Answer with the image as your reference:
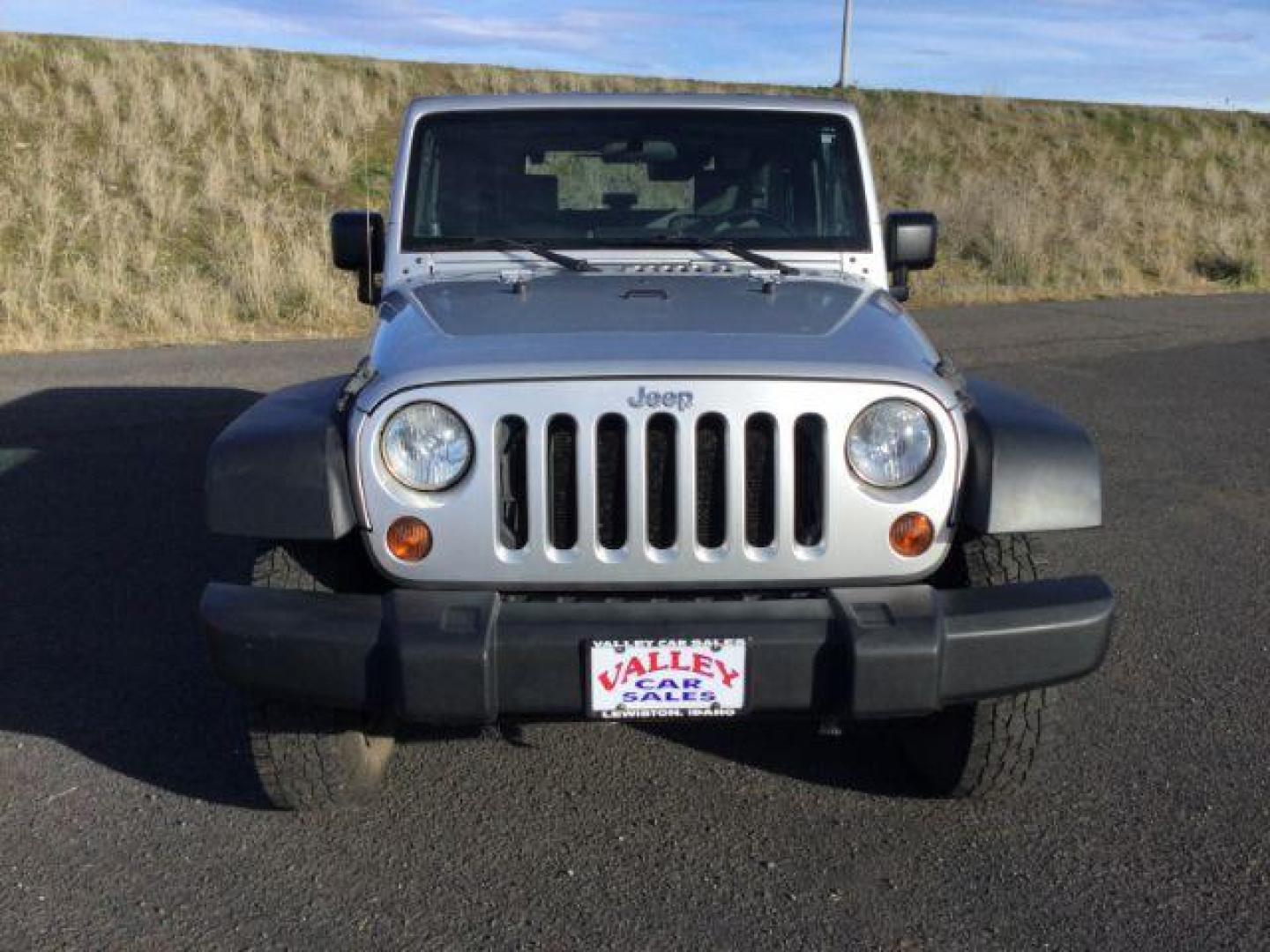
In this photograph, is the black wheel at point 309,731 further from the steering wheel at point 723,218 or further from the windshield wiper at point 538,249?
the steering wheel at point 723,218

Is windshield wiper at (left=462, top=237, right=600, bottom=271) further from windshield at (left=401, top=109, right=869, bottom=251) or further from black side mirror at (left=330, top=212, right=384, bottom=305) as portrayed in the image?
black side mirror at (left=330, top=212, right=384, bottom=305)

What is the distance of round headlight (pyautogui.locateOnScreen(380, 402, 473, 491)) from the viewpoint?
3.00 meters

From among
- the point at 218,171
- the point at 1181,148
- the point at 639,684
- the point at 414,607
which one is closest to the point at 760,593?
the point at 639,684

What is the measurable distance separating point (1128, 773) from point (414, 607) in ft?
6.43

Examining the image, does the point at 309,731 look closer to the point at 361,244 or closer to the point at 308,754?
the point at 308,754

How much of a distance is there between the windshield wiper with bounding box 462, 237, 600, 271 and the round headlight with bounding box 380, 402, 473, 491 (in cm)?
128

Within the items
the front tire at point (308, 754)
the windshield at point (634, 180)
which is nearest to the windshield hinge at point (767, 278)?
the windshield at point (634, 180)

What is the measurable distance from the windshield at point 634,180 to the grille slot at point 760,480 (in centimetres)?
151

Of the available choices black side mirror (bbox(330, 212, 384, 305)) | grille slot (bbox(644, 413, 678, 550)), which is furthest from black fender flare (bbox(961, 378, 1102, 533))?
black side mirror (bbox(330, 212, 384, 305))

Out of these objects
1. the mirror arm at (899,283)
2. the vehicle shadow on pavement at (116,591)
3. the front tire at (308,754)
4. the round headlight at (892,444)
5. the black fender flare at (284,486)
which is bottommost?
the vehicle shadow on pavement at (116,591)

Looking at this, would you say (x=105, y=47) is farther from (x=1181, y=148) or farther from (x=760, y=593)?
(x=760, y=593)

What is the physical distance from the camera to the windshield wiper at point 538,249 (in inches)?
165

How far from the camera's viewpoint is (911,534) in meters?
3.05

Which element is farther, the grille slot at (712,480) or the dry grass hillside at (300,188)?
the dry grass hillside at (300,188)
